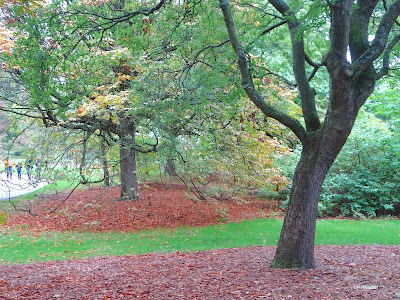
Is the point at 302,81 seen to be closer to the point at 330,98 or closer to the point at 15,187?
the point at 330,98

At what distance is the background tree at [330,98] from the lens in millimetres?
5555

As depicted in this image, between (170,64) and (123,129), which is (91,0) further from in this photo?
(123,129)

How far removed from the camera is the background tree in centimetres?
555

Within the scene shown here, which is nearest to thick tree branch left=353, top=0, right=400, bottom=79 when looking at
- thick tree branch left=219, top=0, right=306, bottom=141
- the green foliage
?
thick tree branch left=219, top=0, right=306, bottom=141

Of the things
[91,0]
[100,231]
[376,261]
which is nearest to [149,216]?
[100,231]

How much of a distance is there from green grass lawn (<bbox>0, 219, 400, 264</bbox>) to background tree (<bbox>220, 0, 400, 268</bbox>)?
13.1 ft

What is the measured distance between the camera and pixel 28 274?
21.6 feet

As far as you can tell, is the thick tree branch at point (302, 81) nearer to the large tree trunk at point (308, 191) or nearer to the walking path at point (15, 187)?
the large tree trunk at point (308, 191)

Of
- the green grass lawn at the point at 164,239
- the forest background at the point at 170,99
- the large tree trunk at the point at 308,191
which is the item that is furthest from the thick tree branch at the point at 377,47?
the green grass lawn at the point at 164,239

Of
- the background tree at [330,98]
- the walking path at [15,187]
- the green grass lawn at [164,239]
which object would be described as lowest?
the green grass lawn at [164,239]

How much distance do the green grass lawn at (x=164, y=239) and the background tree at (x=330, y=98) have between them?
4.00 metres

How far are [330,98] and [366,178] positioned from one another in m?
10.4

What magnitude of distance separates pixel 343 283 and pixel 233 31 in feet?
14.0

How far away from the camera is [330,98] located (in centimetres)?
580
